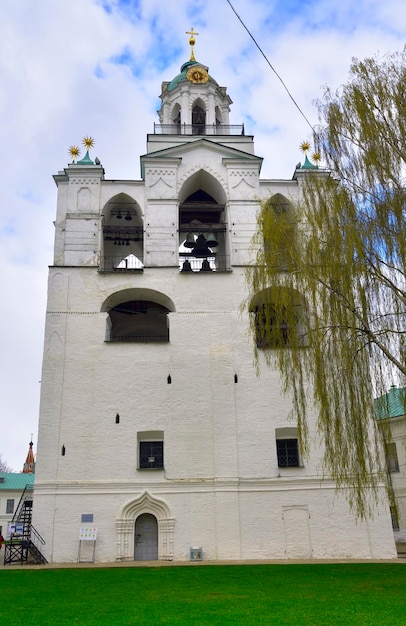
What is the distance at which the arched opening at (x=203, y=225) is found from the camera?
21.9m

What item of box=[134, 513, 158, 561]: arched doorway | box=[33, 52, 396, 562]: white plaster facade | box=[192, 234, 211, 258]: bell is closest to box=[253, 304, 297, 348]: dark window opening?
box=[33, 52, 396, 562]: white plaster facade

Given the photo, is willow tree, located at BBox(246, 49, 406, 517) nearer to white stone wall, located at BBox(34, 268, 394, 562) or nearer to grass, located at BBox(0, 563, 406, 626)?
grass, located at BBox(0, 563, 406, 626)

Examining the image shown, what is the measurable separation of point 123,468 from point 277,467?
A: 16.2ft

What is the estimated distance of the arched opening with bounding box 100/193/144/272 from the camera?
22.6 m

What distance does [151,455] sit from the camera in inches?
748

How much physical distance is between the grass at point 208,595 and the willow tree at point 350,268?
7.86 ft

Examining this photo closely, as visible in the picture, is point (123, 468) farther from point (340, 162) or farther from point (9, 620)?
point (340, 162)

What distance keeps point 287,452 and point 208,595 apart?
9.31 metres

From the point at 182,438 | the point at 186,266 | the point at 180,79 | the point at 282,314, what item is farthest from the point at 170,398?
the point at 180,79

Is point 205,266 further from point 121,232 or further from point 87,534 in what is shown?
point 87,534

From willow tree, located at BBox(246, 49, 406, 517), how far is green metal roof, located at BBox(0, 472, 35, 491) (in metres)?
36.7

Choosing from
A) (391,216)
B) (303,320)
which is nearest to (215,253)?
(303,320)

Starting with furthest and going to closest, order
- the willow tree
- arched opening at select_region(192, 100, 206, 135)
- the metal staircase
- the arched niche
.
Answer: arched opening at select_region(192, 100, 206, 135) < the arched niche < the metal staircase < the willow tree

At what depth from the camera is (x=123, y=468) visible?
18.3 metres
